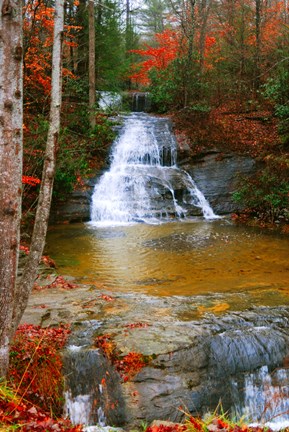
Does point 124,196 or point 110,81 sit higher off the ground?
point 110,81

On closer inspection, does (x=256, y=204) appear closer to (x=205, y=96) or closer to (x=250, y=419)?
(x=205, y=96)

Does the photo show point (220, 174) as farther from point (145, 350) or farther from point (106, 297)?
point (145, 350)

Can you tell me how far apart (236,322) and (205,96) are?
1534 centimetres

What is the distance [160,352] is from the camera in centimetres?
452

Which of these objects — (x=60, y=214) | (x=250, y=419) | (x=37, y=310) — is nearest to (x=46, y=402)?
(x=37, y=310)

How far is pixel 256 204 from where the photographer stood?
13422 millimetres

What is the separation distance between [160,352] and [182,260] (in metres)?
4.50

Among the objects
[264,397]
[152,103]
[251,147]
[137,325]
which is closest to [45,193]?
[137,325]

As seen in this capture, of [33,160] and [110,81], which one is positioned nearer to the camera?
[33,160]

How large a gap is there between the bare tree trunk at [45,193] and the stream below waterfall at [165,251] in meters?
1.09

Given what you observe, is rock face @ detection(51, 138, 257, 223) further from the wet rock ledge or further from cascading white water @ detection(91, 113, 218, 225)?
the wet rock ledge

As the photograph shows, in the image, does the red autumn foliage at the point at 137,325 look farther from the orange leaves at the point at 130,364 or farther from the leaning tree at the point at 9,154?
the leaning tree at the point at 9,154

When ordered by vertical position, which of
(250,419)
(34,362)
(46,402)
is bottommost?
(250,419)

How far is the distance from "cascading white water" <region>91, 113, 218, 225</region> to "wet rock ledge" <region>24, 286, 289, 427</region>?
790cm
